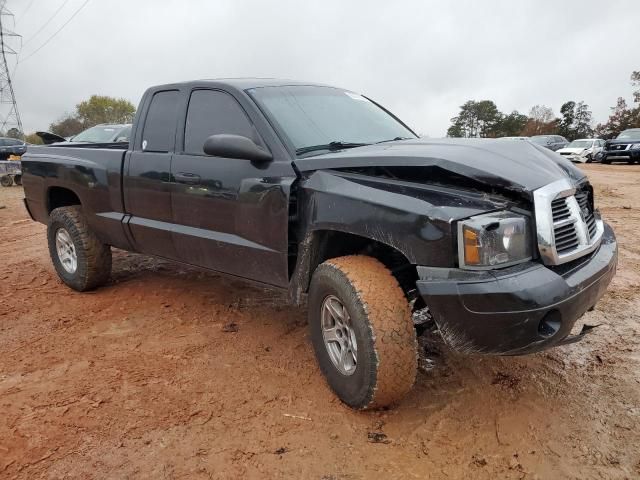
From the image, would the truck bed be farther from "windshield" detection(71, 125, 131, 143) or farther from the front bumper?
"windshield" detection(71, 125, 131, 143)

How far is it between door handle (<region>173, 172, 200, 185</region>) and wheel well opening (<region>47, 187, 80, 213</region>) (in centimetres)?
193

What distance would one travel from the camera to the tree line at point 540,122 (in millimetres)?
49219

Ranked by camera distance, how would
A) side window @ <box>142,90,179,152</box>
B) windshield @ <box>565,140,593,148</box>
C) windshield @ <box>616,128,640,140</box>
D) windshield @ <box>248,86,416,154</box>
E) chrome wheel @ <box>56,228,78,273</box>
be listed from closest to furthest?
windshield @ <box>248,86,416,154</box>
side window @ <box>142,90,179,152</box>
chrome wheel @ <box>56,228,78,273</box>
windshield @ <box>616,128,640,140</box>
windshield @ <box>565,140,593,148</box>

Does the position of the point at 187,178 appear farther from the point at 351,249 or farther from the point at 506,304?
the point at 506,304

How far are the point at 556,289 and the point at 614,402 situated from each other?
1070mm

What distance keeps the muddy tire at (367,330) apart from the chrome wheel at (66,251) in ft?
10.4

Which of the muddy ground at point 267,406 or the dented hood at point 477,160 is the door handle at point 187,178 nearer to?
the dented hood at point 477,160

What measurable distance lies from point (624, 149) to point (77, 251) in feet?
81.4

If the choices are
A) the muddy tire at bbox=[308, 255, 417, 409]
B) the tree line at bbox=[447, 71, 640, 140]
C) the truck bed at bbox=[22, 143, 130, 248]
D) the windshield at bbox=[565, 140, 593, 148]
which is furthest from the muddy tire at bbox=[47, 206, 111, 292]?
the tree line at bbox=[447, 71, 640, 140]

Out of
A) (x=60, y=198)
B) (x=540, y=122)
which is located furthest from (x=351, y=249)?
(x=540, y=122)

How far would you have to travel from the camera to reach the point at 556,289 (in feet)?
7.91

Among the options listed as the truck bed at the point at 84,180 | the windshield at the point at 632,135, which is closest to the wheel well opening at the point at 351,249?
the truck bed at the point at 84,180

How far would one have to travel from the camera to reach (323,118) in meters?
3.63

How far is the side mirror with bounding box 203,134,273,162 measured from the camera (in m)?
3.14
